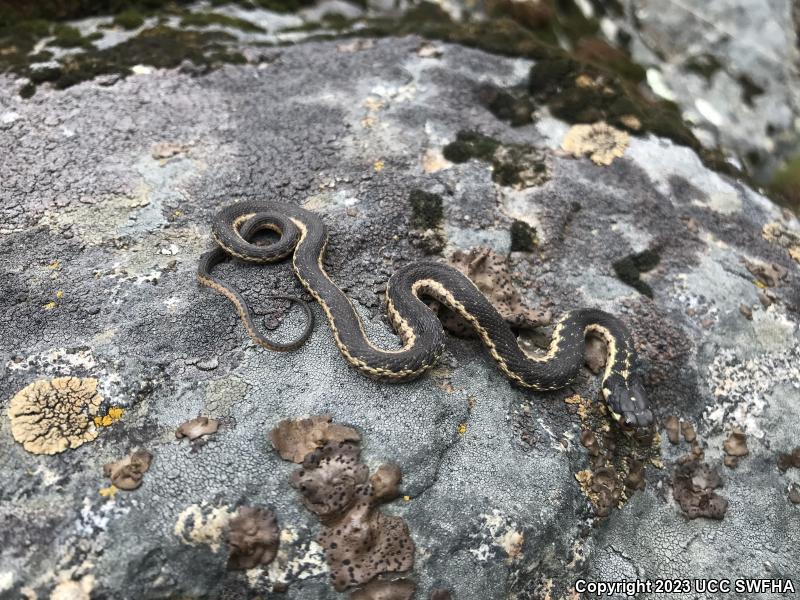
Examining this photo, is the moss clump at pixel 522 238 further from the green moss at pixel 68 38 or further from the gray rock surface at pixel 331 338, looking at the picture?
the green moss at pixel 68 38

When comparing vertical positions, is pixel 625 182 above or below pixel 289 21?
below

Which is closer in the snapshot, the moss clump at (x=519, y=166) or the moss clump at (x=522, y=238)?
the moss clump at (x=522, y=238)

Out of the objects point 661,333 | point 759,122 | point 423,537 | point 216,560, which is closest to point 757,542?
point 661,333

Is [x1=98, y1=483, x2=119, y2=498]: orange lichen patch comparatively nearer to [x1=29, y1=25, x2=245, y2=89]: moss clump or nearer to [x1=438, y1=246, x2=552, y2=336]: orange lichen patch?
[x1=438, y1=246, x2=552, y2=336]: orange lichen patch

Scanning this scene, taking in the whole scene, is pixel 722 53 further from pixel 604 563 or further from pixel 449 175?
pixel 604 563

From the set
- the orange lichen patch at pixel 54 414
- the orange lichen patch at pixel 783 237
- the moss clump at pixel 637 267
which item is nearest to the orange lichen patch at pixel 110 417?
the orange lichen patch at pixel 54 414

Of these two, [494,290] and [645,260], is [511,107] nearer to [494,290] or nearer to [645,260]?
[645,260]
